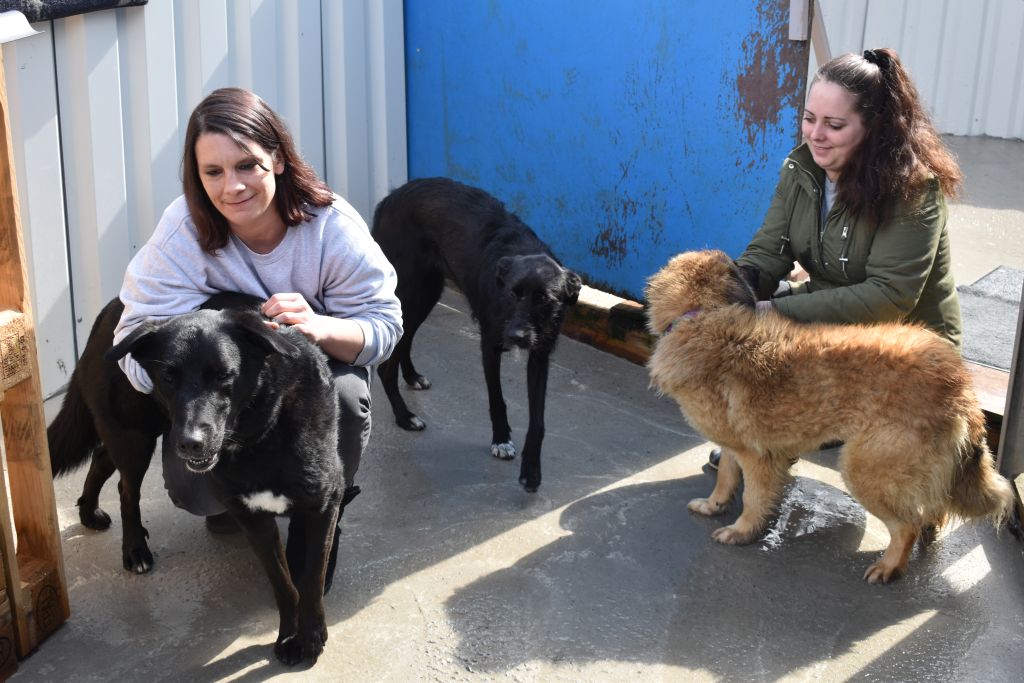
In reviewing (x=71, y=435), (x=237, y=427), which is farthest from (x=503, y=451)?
(x=237, y=427)

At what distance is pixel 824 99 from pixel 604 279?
2085 mm

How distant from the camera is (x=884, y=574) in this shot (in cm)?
327

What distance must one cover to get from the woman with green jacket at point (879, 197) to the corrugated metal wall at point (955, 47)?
14.2 ft

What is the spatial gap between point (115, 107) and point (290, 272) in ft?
5.67

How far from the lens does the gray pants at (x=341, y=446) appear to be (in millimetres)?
2965

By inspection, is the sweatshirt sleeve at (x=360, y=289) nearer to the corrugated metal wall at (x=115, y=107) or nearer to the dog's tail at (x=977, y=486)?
the corrugated metal wall at (x=115, y=107)

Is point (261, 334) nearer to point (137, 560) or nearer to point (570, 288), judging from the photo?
point (137, 560)

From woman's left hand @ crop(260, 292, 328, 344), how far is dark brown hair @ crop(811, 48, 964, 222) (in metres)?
1.82

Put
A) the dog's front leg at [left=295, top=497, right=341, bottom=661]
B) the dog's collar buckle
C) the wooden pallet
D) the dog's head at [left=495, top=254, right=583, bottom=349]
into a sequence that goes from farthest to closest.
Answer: the dog's head at [left=495, top=254, right=583, bottom=349] → the dog's collar buckle → the dog's front leg at [left=295, top=497, right=341, bottom=661] → the wooden pallet

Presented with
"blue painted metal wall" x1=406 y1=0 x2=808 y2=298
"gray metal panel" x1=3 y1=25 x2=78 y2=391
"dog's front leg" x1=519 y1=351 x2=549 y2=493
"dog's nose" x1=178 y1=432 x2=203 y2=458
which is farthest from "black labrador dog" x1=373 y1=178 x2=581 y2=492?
"dog's nose" x1=178 y1=432 x2=203 y2=458

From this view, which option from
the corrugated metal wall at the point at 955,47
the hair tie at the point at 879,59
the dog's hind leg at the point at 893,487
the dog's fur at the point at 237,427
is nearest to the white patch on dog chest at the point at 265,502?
the dog's fur at the point at 237,427

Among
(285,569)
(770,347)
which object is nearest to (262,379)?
(285,569)

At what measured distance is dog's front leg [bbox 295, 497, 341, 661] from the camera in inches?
109

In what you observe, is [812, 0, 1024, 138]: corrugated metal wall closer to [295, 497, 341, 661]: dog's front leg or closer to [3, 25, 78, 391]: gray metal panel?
[3, 25, 78, 391]: gray metal panel
